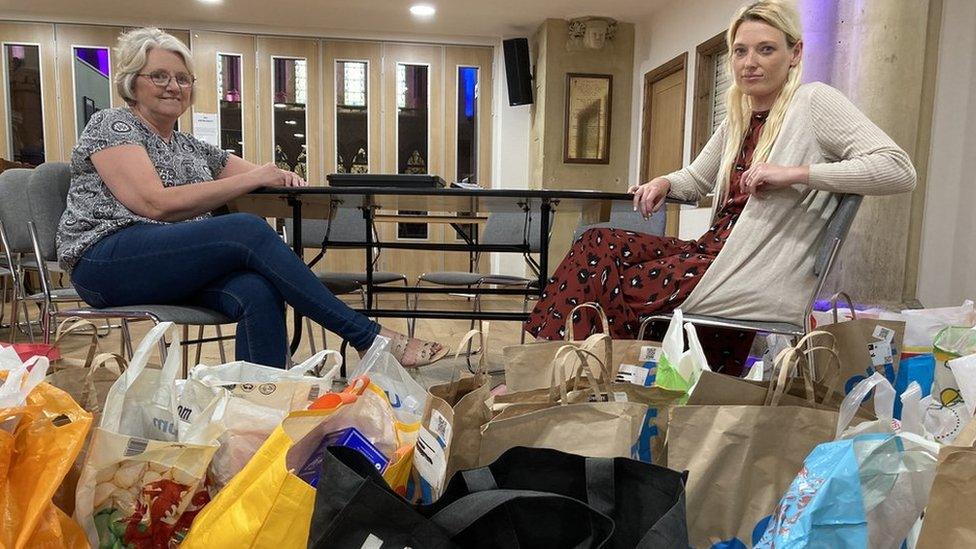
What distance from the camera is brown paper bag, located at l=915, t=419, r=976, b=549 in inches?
23.8

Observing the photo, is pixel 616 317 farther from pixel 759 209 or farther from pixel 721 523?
pixel 721 523

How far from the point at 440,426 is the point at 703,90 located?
442 cm

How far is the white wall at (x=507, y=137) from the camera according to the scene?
6199 mm

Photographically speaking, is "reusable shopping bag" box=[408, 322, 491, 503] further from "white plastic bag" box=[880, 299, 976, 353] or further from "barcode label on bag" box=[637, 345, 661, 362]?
"white plastic bag" box=[880, 299, 976, 353]

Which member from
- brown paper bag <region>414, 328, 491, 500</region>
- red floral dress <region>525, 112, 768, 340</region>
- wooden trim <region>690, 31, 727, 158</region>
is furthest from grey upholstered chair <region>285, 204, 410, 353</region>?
wooden trim <region>690, 31, 727, 158</region>

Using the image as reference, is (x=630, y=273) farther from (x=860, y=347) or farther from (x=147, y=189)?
(x=147, y=189)

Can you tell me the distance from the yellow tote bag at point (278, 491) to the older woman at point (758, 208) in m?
0.85

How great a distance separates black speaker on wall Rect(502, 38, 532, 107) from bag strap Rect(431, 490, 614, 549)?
5531 millimetres

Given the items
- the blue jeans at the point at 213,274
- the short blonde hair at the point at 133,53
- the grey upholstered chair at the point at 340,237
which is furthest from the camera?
the grey upholstered chair at the point at 340,237

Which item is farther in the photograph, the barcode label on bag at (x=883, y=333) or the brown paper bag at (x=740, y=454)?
the barcode label on bag at (x=883, y=333)

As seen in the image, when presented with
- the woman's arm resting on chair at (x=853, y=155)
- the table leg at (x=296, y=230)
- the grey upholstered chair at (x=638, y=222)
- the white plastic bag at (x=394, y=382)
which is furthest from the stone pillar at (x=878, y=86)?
the white plastic bag at (x=394, y=382)

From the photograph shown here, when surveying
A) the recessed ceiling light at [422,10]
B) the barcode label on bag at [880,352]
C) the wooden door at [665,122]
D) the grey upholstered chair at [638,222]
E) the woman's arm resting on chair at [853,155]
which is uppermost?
the recessed ceiling light at [422,10]

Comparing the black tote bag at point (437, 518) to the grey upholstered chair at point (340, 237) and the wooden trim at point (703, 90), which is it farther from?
the wooden trim at point (703, 90)

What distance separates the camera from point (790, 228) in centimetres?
154
